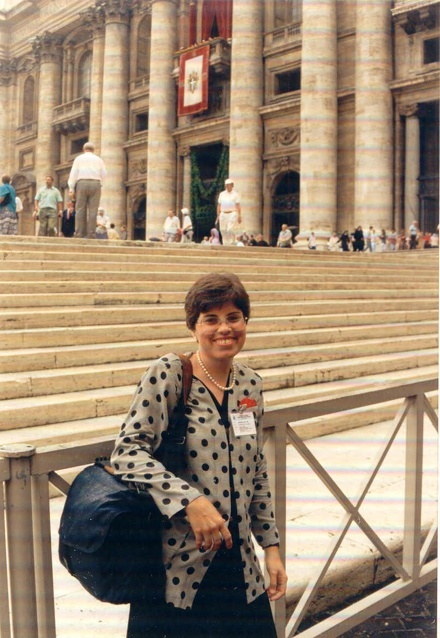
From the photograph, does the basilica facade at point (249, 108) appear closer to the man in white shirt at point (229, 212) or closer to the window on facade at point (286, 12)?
the window on facade at point (286, 12)

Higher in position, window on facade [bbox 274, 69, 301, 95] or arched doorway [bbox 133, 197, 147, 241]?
window on facade [bbox 274, 69, 301, 95]

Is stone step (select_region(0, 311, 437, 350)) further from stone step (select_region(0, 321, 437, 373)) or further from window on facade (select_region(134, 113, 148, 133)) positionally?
window on facade (select_region(134, 113, 148, 133))

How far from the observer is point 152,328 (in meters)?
7.33

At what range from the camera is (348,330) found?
8938 mm

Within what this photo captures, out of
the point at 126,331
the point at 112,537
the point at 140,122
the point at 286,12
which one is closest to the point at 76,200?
the point at 126,331

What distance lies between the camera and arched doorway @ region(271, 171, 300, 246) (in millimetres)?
27938

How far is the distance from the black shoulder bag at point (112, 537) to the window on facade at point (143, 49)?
35.5m

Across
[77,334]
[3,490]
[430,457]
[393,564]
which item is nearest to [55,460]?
[3,490]

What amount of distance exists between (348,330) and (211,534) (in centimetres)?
740

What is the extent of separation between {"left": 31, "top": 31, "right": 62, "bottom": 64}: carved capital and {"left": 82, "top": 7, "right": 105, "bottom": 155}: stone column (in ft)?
13.0

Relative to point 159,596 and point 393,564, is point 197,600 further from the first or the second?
point 393,564

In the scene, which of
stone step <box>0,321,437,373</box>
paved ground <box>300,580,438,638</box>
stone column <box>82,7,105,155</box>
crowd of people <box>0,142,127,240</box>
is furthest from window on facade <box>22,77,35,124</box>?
paved ground <box>300,580,438,638</box>

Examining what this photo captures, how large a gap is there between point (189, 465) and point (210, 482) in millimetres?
77

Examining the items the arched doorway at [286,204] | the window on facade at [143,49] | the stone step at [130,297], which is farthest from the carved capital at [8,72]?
the stone step at [130,297]
